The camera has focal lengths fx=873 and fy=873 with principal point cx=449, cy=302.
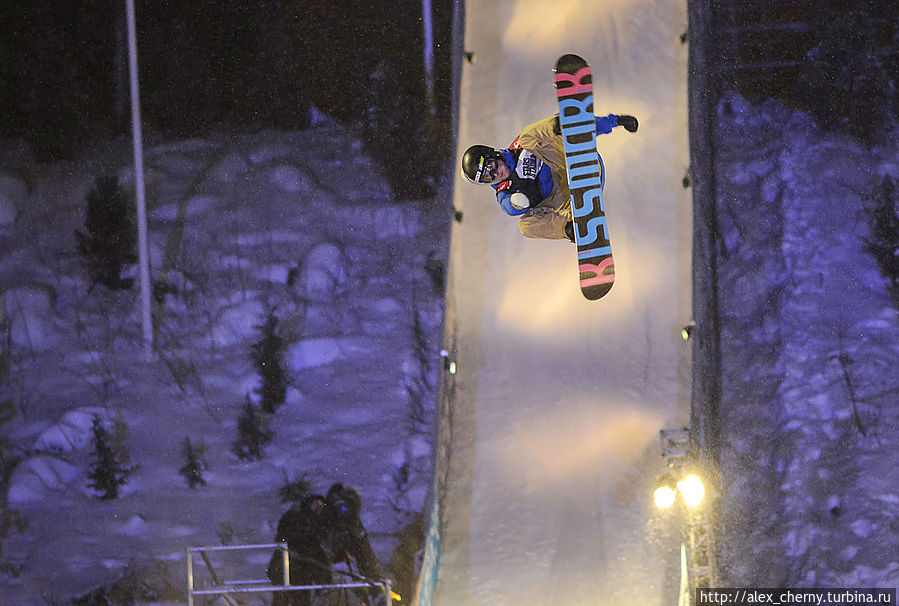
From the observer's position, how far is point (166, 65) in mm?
7711

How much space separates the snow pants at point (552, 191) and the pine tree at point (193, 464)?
8.94 ft

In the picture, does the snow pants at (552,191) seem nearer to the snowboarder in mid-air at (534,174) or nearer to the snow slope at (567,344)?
the snowboarder in mid-air at (534,174)

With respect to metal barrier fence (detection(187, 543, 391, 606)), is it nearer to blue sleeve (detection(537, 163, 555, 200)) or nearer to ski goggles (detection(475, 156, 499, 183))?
ski goggles (detection(475, 156, 499, 183))

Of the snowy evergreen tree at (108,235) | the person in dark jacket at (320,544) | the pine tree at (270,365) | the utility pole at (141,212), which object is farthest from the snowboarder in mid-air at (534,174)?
the snowy evergreen tree at (108,235)

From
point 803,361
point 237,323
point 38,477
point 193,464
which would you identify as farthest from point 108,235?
point 803,361

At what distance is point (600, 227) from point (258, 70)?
421 cm

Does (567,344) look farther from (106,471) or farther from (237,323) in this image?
(106,471)

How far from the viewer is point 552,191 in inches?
184

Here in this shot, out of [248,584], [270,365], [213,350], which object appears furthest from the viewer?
[213,350]

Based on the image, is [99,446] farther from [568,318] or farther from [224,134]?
[568,318]

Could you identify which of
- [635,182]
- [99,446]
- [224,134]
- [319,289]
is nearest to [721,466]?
[635,182]

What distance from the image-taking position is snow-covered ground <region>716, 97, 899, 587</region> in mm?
4848

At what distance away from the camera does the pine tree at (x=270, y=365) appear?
240 inches

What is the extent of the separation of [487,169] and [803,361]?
2561 mm
